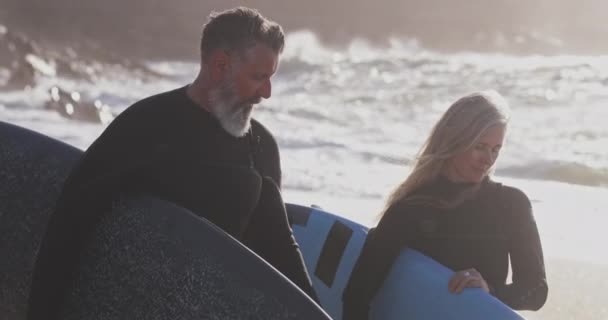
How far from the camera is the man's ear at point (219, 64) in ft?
8.21

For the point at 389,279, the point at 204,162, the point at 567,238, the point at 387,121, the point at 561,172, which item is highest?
the point at 204,162

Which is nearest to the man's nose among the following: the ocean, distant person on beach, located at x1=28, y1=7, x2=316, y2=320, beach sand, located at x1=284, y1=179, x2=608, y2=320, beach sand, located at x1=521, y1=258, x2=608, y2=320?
distant person on beach, located at x1=28, y1=7, x2=316, y2=320

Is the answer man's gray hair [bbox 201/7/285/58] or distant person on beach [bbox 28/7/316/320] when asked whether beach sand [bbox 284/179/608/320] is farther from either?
man's gray hair [bbox 201/7/285/58]

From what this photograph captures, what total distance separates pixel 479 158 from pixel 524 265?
34cm

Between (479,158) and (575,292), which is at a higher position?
(479,158)

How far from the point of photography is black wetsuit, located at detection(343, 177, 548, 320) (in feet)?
9.37

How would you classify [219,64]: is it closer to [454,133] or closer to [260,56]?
[260,56]

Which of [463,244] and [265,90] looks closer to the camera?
[265,90]

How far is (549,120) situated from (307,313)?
45.7 feet

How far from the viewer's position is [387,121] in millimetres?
15664

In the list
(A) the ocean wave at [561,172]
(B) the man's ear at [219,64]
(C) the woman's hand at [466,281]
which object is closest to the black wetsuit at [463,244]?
(C) the woman's hand at [466,281]

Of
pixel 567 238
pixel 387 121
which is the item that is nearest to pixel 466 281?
pixel 567 238

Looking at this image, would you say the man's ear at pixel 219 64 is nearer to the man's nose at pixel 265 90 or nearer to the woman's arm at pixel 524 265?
the man's nose at pixel 265 90

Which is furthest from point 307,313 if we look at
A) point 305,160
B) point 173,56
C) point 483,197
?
point 173,56
